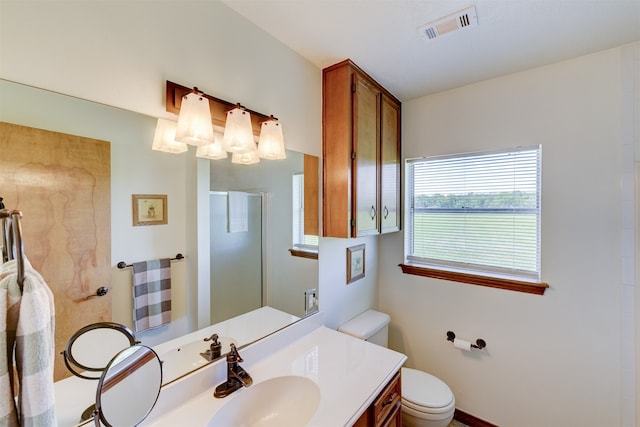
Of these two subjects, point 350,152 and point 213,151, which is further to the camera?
point 350,152

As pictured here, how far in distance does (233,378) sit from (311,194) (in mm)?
1010

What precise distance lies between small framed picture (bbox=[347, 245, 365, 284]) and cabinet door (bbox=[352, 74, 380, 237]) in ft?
0.85

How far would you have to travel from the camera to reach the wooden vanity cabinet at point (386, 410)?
108 centimetres

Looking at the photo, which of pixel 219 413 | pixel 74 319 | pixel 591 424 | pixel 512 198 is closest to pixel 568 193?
pixel 512 198

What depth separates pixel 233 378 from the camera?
3.51ft

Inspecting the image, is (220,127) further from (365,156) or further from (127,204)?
(365,156)

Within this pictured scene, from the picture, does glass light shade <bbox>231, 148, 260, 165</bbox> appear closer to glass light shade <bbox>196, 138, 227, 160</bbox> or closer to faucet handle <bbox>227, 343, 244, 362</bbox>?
glass light shade <bbox>196, 138, 227, 160</bbox>

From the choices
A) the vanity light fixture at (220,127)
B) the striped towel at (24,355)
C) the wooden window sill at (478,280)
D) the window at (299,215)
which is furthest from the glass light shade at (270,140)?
the wooden window sill at (478,280)

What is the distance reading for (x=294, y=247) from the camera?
1.58m

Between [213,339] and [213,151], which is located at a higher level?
[213,151]

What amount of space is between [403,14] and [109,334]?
1.70 metres

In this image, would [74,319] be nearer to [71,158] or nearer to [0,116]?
[71,158]

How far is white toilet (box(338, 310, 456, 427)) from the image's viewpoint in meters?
1.57

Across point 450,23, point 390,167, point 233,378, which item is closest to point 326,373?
point 233,378
